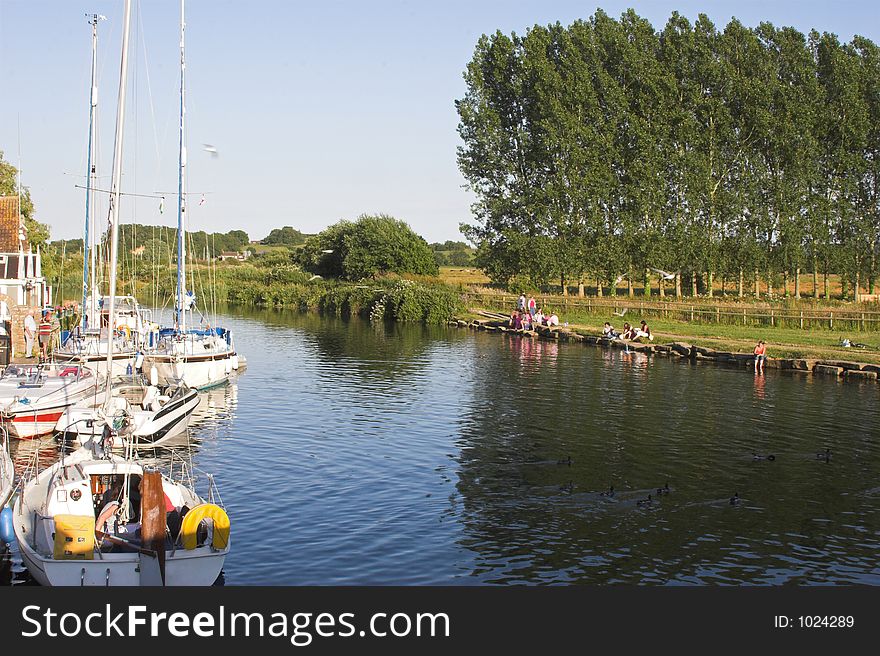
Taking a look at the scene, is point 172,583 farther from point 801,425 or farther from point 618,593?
point 801,425

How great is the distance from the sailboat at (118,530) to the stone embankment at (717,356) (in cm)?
4054

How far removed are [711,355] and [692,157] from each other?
3744cm

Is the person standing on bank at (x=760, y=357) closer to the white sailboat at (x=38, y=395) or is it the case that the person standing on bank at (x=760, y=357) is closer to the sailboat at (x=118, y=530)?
the white sailboat at (x=38, y=395)

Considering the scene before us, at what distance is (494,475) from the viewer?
3058 centimetres

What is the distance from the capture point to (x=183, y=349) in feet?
150

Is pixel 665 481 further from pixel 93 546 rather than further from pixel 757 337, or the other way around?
pixel 757 337

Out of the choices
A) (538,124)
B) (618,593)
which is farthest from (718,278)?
(618,593)

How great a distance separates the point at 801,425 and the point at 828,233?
188ft

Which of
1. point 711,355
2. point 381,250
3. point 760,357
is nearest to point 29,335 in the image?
point 711,355

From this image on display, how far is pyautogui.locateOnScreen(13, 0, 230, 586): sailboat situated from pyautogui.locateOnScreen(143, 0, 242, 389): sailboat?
2061 cm

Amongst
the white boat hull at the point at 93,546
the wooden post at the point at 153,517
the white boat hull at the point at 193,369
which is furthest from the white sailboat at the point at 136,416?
the wooden post at the point at 153,517

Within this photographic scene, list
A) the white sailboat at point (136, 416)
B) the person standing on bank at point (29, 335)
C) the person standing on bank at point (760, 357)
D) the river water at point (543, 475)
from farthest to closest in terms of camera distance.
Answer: the person standing on bank at point (760, 357) → the person standing on bank at point (29, 335) → the white sailboat at point (136, 416) → the river water at point (543, 475)

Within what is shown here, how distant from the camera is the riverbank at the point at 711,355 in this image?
52531 mm

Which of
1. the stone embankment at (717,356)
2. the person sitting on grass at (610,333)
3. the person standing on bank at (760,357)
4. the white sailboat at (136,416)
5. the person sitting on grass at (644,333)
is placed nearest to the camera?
the white sailboat at (136,416)
